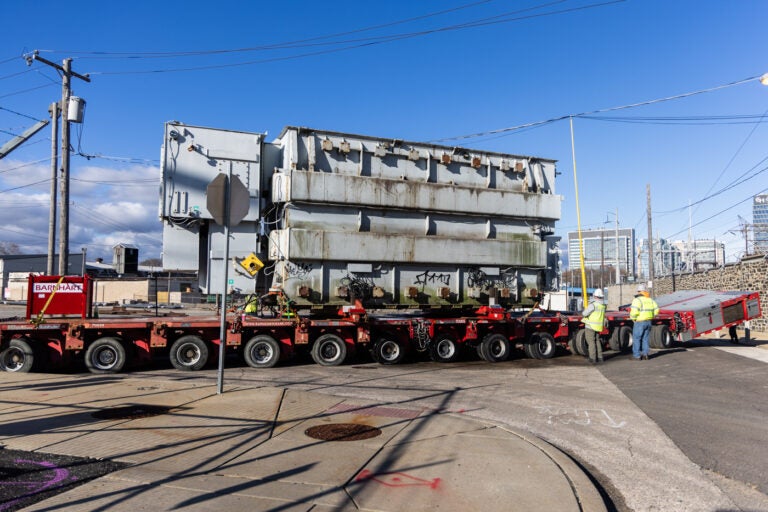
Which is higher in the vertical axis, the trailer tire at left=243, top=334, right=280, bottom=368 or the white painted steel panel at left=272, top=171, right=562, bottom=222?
the white painted steel panel at left=272, top=171, right=562, bottom=222

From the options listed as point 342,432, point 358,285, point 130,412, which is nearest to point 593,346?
point 358,285

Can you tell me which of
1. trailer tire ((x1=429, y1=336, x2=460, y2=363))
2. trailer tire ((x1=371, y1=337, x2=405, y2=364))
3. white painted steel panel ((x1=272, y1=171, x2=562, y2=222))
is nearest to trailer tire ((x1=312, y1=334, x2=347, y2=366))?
trailer tire ((x1=371, y1=337, x2=405, y2=364))

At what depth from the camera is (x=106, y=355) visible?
10789mm

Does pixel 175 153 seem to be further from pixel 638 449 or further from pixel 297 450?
pixel 638 449

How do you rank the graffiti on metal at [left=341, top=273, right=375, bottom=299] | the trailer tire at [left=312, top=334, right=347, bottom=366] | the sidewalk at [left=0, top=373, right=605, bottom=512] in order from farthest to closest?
the graffiti on metal at [left=341, top=273, right=375, bottom=299] → the trailer tire at [left=312, top=334, right=347, bottom=366] → the sidewalk at [left=0, top=373, right=605, bottom=512]

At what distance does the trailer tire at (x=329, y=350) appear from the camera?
12.0 m

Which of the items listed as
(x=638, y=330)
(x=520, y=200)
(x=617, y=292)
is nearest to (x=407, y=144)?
(x=520, y=200)

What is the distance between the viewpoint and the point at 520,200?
13828 millimetres

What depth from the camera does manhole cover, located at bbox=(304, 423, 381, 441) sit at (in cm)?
574

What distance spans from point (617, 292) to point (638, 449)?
45.6 m

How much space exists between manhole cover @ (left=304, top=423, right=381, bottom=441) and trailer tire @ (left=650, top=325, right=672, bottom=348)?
38.5 ft

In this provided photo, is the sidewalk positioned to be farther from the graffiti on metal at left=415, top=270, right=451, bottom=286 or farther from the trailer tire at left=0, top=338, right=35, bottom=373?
the graffiti on metal at left=415, top=270, right=451, bottom=286

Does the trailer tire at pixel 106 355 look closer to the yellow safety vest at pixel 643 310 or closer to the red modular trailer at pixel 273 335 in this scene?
the red modular trailer at pixel 273 335

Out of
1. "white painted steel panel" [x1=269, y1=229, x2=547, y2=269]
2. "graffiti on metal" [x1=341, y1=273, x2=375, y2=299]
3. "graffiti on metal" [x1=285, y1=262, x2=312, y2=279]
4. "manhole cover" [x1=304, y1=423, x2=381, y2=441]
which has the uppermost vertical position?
"white painted steel panel" [x1=269, y1=229, x2=547, y2=269]
